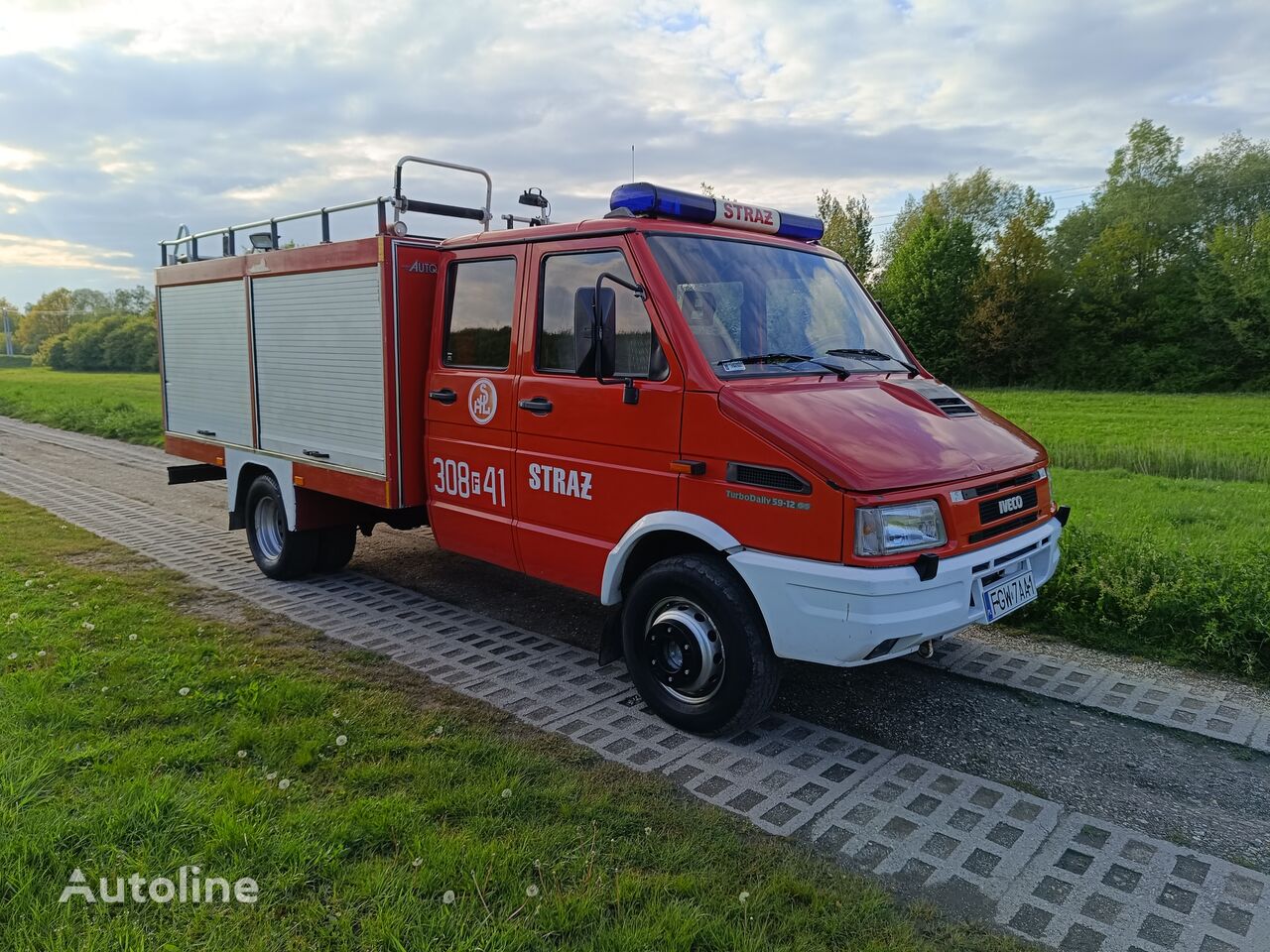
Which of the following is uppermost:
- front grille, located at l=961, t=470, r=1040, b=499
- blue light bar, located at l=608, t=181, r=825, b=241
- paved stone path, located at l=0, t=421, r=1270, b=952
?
blue light bar, located at l=608, t=181, r=825, b=241

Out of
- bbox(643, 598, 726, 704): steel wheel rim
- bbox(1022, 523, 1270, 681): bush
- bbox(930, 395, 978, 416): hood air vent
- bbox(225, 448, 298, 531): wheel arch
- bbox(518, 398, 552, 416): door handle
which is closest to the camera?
bbox(643, 598, 726, 704): steel wheel rim

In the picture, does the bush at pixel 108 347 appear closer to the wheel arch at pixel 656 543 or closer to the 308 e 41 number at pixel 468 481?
the 308 e 41 number at pixel 468 481

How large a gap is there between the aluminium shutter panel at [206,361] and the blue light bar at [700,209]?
3900 mm

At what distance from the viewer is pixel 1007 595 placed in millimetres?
4090

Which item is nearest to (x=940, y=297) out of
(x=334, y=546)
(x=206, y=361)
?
(x=206, y=361)

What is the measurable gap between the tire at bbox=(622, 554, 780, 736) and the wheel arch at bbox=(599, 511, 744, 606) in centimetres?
12

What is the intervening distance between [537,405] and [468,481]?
87 centimetres

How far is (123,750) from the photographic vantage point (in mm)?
3746

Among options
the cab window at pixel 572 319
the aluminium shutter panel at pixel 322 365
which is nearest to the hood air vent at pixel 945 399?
the cab window at pixel 572 319

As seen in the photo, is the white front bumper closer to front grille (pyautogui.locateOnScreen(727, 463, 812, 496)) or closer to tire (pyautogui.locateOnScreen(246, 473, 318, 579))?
front grille (pyautogui.locateOnScreen(727, 463, 812, 496))

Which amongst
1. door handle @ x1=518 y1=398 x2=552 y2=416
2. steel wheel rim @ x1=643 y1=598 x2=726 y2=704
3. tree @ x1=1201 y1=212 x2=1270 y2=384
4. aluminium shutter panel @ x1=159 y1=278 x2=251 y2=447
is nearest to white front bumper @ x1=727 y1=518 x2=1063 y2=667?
steel wheel rim @ x1=643 y1=598 x2=726 y2=704

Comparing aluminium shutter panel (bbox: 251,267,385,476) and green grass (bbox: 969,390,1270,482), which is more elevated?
aluminium shutter panel (bbox: 251,267,385,476)

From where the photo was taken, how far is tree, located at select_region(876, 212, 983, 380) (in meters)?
43.8

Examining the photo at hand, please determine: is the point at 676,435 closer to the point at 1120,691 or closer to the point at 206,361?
the point at 1120,691
